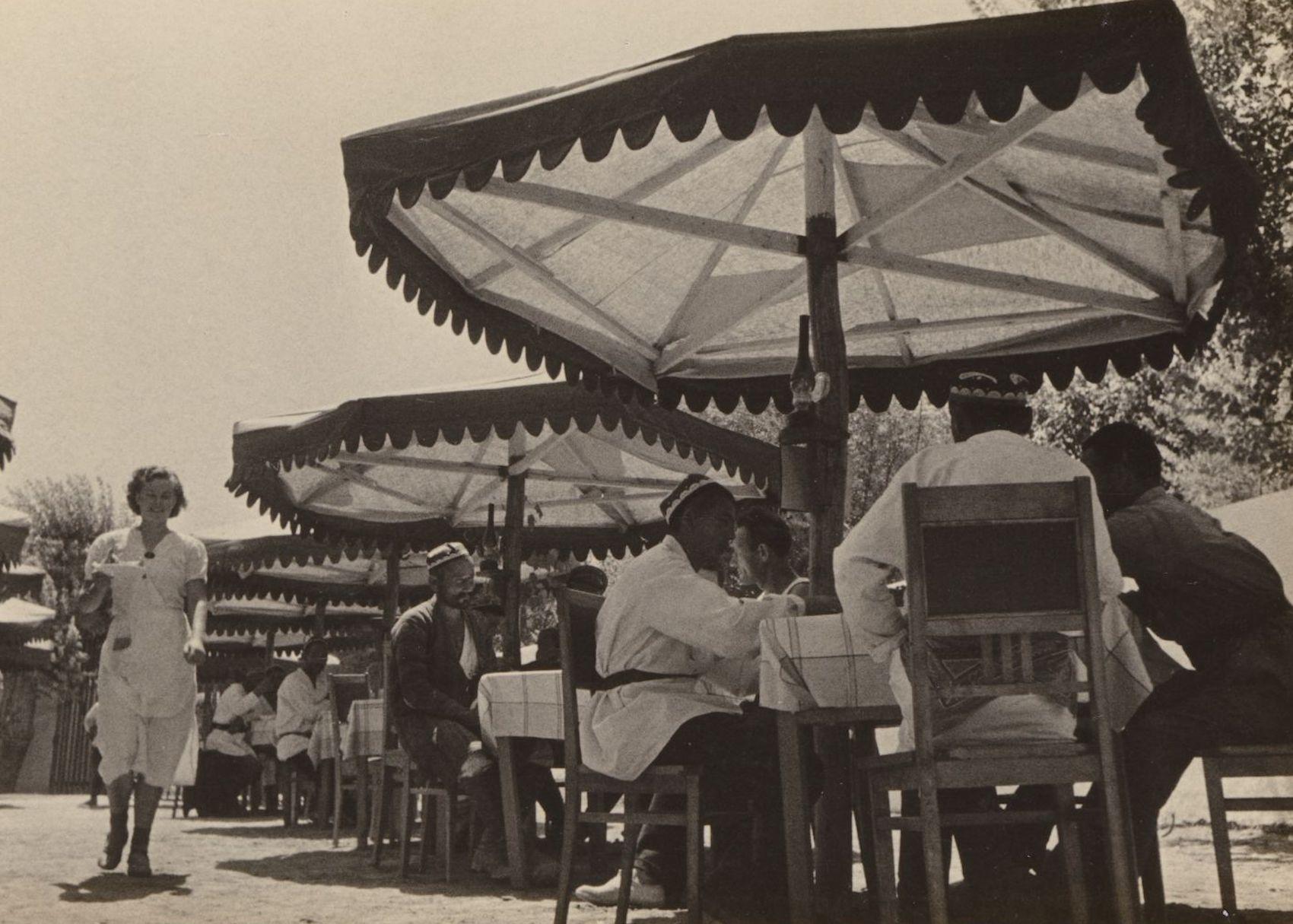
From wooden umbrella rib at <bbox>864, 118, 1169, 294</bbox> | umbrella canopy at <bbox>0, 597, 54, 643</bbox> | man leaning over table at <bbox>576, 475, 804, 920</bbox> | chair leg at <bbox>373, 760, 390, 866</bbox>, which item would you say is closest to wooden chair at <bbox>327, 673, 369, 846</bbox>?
chair leg at <bbox>373, 760, 390, 866</bbox>

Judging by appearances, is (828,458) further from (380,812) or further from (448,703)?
(380,812)

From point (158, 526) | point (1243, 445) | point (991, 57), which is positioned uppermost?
point (1243, 445)

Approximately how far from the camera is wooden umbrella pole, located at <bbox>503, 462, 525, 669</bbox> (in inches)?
339

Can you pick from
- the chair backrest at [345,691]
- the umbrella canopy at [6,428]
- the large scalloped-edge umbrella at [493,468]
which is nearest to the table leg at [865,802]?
the large scalloped-edge umbrella at [493,468]

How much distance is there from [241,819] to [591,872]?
8.14 metres

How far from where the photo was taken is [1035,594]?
140 inches

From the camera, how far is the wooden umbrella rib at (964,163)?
4805 millimetres

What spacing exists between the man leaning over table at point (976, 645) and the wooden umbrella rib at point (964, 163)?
95 centimetres

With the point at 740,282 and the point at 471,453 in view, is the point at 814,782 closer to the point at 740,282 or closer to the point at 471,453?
the point at 740,282

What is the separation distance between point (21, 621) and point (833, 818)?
15147mm

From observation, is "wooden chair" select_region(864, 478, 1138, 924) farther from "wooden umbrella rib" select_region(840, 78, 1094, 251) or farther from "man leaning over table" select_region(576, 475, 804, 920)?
"wooden umbrella rib" select_region(840, 78, 1094, 251)

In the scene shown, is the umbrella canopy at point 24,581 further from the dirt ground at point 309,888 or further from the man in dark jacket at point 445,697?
the man in dark jacket at point 445,697

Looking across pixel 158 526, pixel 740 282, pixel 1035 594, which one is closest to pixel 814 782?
pixel 1035 594

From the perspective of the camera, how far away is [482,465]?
941 centimetres
